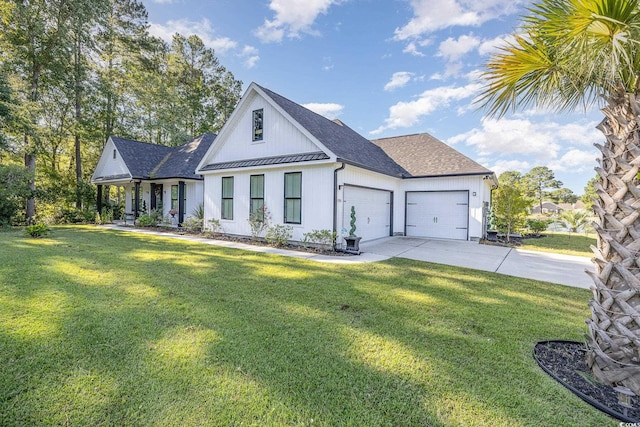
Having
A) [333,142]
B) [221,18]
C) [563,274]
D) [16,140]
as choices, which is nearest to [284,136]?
[333,142]

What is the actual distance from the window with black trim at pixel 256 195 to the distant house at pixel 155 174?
5280 mm

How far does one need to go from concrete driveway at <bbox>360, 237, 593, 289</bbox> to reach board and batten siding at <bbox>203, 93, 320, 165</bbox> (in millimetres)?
4500

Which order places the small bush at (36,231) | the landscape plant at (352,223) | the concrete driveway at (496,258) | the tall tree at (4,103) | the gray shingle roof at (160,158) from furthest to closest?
the gray shingle roof at (160,158) < the tall tree at (4,103) < the small bush at (36,231) < the landscape plant at (352,223) < the concrete driveway at (496,258)

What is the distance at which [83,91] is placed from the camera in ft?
58.7

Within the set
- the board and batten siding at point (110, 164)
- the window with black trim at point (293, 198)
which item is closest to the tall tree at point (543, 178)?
the window with black trim at point (293, 198)

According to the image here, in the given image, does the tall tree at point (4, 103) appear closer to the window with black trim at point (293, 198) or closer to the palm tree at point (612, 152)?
the window with black trim at point (293, 198)

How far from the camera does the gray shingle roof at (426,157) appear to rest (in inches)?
468

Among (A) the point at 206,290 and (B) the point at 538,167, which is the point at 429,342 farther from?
(B) the point at 538,167

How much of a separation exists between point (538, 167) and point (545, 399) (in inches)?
2502

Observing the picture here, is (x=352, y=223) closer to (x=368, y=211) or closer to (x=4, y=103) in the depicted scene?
(x=368, y=211)

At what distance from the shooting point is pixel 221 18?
12.2m

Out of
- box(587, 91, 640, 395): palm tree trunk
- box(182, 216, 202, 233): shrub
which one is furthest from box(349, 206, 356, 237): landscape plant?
box(182, 216, 202, 233): shrub

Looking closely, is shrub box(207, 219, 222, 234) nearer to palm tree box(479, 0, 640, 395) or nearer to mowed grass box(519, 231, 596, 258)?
palm tree box(479, 0, 640, 395)

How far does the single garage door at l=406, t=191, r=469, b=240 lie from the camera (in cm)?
1188
